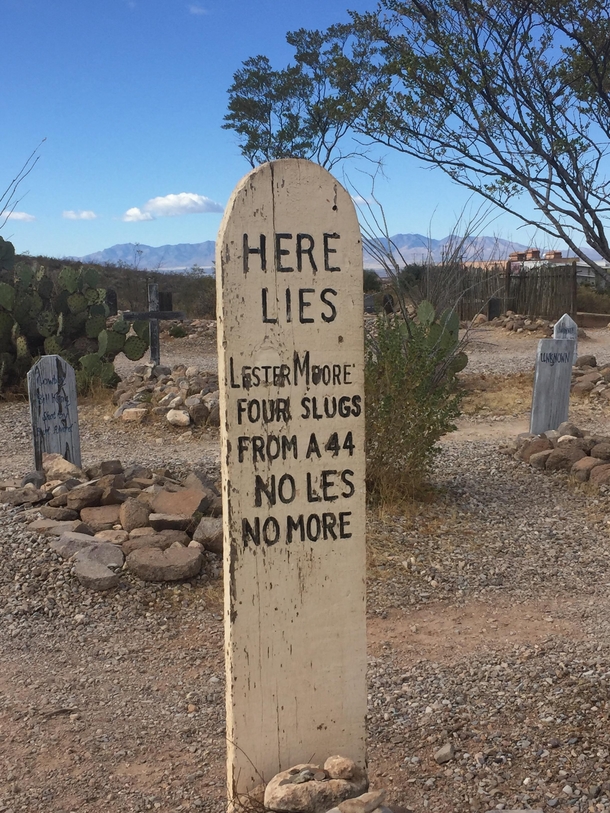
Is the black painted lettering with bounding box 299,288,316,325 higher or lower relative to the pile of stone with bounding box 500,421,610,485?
higher

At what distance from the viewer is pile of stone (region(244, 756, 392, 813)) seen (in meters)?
2.16

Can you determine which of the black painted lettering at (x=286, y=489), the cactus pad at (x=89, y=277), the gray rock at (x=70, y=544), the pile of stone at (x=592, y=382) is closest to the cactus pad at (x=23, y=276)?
the cactus pad at (x=89, y=277)

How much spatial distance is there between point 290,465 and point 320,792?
911 mm

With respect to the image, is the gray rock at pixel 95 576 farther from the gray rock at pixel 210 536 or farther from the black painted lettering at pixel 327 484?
the black painted lettering at pixel 327 484

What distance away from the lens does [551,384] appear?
8.30 meters

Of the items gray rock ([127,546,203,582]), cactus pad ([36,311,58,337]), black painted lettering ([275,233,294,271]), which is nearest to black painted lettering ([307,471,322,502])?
black painted lettering ([275,233,294,271])

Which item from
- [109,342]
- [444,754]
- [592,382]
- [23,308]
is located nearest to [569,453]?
[444,754]

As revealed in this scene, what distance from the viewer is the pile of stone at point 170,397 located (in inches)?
362

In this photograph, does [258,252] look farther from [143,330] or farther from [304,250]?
[143,330]

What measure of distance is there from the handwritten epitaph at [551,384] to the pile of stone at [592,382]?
106 inches

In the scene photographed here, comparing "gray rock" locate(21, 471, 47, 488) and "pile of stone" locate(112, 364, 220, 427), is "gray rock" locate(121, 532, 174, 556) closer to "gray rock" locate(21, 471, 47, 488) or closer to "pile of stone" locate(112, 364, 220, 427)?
"gray rock" locate(21, 471, 47, 488)

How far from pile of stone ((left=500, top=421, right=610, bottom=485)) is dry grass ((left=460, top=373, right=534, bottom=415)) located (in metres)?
2.34

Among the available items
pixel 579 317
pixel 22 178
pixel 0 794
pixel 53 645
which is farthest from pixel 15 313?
pixel 579 317

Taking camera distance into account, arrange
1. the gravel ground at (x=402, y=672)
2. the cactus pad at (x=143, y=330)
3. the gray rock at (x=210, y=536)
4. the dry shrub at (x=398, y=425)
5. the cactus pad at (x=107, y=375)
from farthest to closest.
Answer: the cactus pad at (x=143, y=330) → the cactus pad at (x=107, y=375) → the dry shrub at (x=398, y=425) → the gray rock at (x=210, y=536) → the gravel ground at (x=402, y=672)
